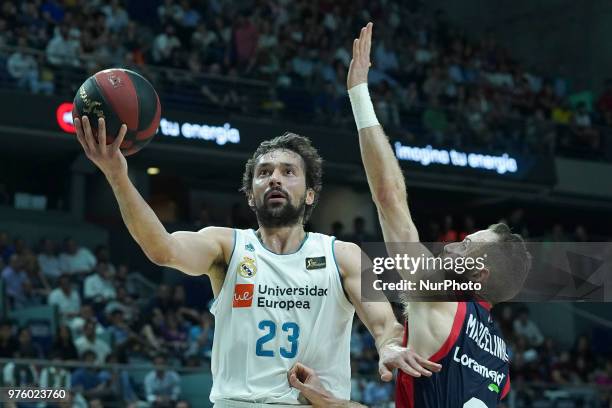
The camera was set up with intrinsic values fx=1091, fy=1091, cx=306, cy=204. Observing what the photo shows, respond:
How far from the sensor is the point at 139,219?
470cm

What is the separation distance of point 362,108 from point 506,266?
1.00 metres

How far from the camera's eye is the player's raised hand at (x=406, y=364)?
177 inches

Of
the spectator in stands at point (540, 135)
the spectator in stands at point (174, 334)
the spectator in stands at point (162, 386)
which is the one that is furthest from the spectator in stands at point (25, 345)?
the spectator in stands at point (540, 135)

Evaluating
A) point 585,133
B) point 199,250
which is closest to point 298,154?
point 199,250

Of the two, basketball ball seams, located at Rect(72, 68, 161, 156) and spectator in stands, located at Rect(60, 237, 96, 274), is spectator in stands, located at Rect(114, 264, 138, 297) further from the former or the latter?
basketball ball seams, located at Rect(72, 68, 161, 156)

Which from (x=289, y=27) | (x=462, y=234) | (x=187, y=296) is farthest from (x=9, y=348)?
(x=462, y=234)

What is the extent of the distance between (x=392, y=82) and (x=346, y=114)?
1999 mm

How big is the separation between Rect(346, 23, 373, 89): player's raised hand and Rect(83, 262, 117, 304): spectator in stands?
433 inches

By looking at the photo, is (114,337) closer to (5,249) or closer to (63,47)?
(5,249)

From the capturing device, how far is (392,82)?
21891mm

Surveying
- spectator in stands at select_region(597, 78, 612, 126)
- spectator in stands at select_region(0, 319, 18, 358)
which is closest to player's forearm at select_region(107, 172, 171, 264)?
spectator in stands at select_region(0, 319, 18, 358)

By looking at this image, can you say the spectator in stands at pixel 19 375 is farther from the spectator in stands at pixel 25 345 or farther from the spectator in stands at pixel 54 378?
the spectator in stands at pixel 25 345

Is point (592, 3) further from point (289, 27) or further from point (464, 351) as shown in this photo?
point (464, 351)

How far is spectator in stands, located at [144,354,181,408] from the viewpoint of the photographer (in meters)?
13.2
